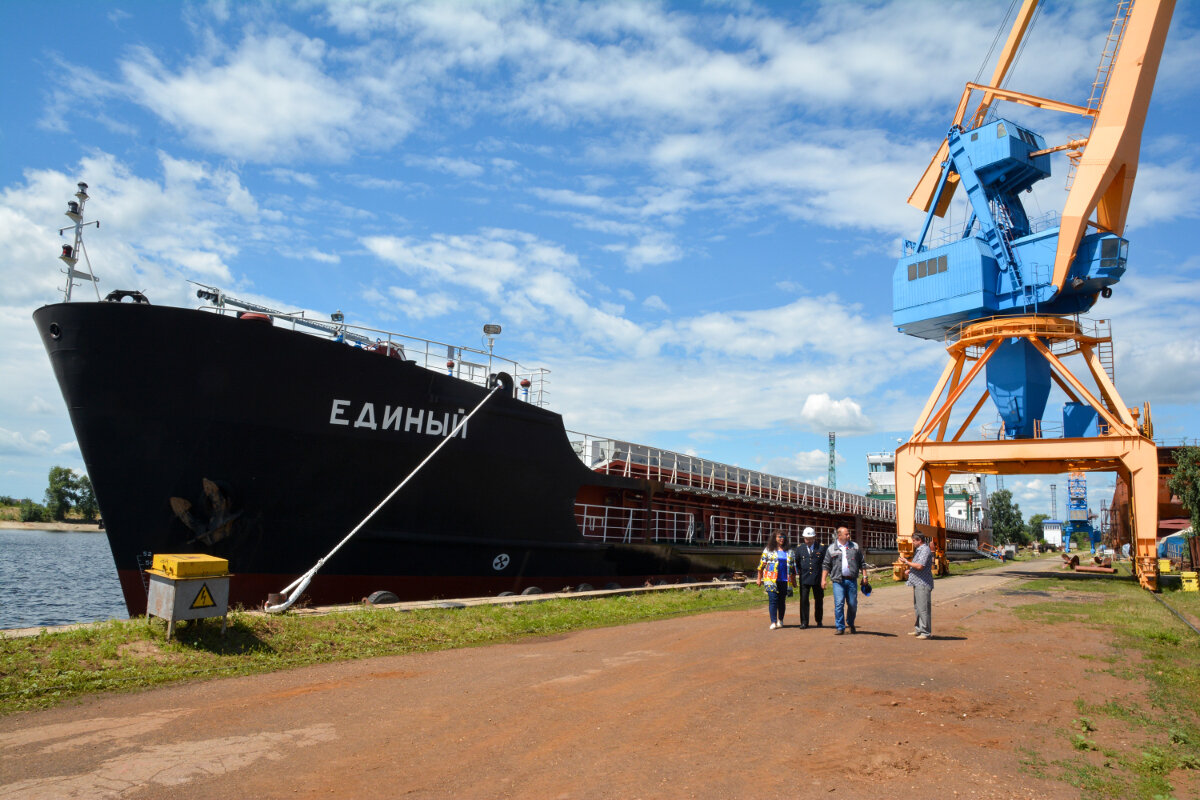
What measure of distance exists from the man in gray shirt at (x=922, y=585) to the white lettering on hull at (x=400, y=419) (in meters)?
8.31

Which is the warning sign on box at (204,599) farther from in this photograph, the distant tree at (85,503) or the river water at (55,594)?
the distant tree at (85,503)

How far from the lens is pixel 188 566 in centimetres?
735

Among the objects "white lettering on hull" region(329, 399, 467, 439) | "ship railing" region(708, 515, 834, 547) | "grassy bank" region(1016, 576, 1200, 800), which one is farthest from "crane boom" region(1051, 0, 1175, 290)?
"white lettering on hull" region(329, 399, 467, 439)

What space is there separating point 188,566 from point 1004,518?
393 ft

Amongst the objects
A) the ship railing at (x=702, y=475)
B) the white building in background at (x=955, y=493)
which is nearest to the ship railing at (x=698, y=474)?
the ship railing at (x=702, y=475)

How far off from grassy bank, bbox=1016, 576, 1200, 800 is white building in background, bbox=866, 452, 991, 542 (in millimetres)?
45799

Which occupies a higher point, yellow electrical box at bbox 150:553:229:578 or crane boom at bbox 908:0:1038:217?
crane boom at bbox 908:0:1038:217

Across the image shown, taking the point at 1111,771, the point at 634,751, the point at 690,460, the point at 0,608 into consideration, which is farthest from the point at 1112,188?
the point at 0,608

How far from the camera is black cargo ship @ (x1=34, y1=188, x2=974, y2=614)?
426 inches

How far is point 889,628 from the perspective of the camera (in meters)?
10.9

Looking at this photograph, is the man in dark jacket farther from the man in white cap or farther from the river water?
the river water

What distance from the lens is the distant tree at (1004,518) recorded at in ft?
345

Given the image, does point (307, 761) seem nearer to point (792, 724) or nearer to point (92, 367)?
point (792, 724)

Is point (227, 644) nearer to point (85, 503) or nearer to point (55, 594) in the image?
point (55, 594)
